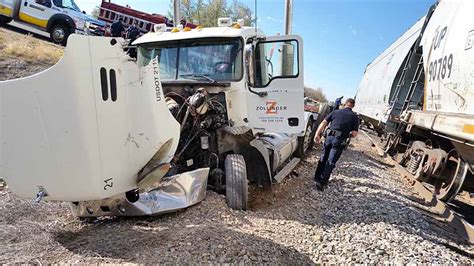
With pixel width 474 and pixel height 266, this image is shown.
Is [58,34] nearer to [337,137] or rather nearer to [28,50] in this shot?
[28,50]

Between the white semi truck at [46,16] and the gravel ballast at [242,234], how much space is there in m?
12.6

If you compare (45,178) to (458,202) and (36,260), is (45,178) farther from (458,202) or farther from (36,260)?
(458,202)

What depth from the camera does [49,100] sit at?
2.46 meters

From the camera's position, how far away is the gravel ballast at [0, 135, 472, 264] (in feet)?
9.71

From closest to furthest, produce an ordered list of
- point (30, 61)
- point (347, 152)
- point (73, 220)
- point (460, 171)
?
point (73, 220) < point (460, 171) < point (347, 152) < point (30, 61)

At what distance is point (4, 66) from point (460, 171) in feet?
42.0

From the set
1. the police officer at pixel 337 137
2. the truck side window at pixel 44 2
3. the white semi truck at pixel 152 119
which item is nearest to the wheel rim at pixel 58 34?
the truck side window at pixel 44 2

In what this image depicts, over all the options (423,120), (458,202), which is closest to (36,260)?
(423,120)

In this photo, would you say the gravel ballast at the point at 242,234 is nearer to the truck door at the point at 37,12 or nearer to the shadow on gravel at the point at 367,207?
the shadow on gravel at the point at 367,207

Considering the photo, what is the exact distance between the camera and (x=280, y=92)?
5375 mm

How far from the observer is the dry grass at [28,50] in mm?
12695

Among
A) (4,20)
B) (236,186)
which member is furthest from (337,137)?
(4,20)

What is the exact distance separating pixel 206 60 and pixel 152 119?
2.16m

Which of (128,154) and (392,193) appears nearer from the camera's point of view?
(128,154)
